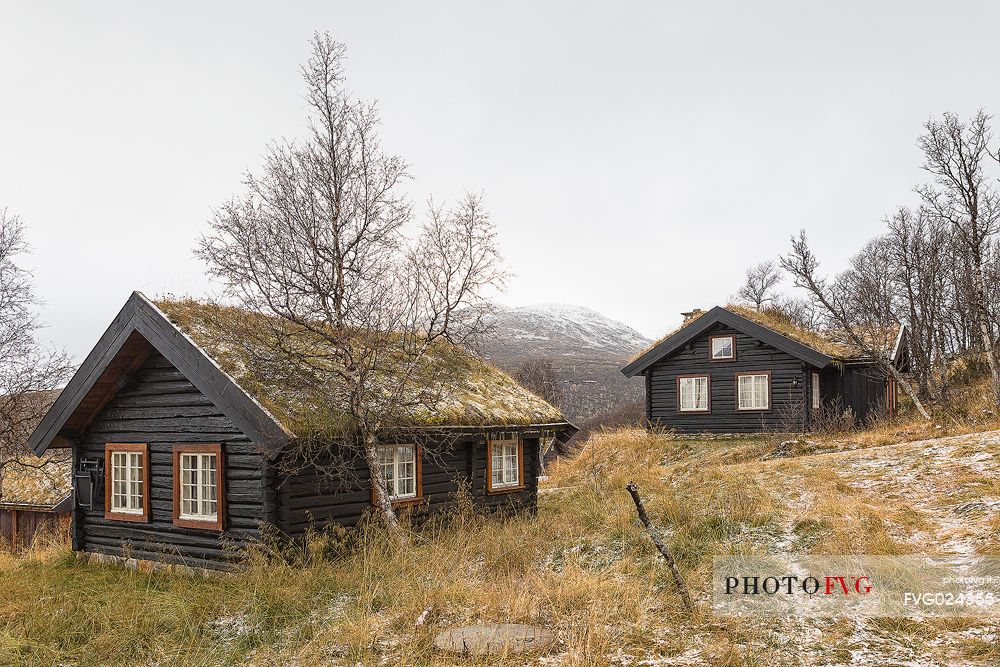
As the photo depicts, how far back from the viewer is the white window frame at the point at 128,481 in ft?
43.7

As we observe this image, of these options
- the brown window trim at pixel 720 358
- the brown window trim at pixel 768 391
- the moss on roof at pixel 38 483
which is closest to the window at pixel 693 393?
the brown window trim at pixel 720 358

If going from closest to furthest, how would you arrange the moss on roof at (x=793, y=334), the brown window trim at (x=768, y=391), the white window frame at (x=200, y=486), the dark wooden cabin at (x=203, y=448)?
the dark wooden cabin at (x=203, y=448) → the white window frame at (x=200, y=486) → the moss on roof at (x=793, y=334) → the brown window trim at (x=768, y=391)

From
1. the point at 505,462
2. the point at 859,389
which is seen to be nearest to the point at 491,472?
the point at 505,462

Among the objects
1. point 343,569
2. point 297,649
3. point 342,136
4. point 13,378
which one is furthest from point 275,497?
point 13,378

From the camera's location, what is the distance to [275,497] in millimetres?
11391

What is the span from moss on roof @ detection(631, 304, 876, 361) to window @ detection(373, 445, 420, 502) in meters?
17.2

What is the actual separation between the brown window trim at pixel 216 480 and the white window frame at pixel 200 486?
Answer: 0.04 meters

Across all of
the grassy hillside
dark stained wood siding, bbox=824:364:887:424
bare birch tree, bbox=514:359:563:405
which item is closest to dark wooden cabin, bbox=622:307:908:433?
dark stained wood siding, bbox=824:364:887:424

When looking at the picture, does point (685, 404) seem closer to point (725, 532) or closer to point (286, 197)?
point (725, 532)

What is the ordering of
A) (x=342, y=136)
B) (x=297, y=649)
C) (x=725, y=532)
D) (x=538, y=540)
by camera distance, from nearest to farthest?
(x=297, y=649)
(x=725, y=532)
(x=538, y=540)
(x=342, y=136)

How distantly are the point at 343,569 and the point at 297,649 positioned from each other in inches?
113

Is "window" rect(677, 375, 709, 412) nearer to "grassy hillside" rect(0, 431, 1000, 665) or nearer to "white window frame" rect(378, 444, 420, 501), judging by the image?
"grassy hillside" rect(0, 431, 1000, 665)

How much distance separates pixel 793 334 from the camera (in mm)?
27078

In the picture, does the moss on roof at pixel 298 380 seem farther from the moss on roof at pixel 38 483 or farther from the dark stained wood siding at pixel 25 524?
the dark stained wood siding at pixel 25 524
